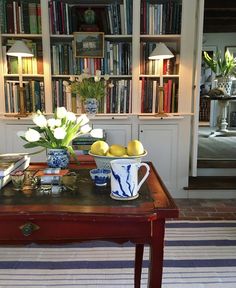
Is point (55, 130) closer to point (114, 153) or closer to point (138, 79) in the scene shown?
point (114, 153)

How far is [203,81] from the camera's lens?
757 cm

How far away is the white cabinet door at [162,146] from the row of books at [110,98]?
0.31 meters

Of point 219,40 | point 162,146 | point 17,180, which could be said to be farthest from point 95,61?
point 219,40

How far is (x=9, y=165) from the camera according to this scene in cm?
129

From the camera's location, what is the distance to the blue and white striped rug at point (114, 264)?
5.69 feet

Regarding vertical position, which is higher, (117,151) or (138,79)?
Result: (138,79)

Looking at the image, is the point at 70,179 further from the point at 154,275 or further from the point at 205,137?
the point at 205,137

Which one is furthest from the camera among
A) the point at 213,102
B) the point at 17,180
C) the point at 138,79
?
the point at 213,102

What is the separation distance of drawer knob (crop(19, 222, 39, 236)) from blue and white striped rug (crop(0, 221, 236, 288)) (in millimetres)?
912

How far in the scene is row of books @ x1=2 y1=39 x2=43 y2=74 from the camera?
2938mm

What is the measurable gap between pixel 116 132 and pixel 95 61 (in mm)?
775

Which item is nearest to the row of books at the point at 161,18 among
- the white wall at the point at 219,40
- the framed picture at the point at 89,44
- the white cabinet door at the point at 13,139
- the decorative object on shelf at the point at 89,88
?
the framed picture at the point at 89,44

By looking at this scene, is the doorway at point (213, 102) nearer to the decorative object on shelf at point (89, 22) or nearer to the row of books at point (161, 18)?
the row of books at point (161, 18)

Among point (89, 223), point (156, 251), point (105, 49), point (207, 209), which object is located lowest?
point (207, 209)
